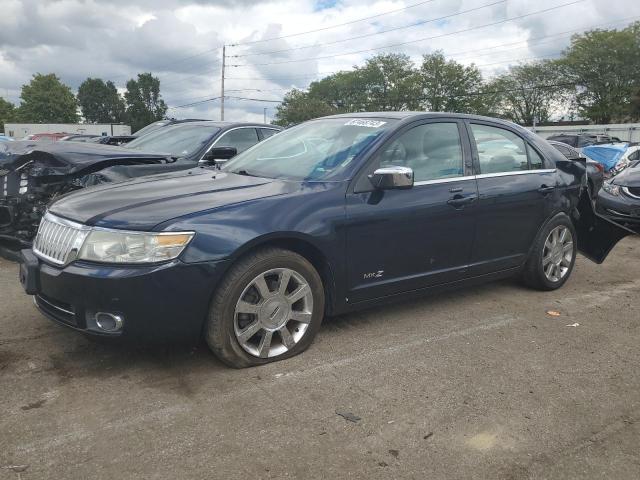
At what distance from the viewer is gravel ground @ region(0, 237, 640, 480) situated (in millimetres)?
2471

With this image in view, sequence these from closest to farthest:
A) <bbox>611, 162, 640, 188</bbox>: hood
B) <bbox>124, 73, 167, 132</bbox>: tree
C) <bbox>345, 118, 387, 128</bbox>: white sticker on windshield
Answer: <bbox>345, 118, 387, 128</bbox>: white sticker on windshield, <bbox>611, 162, 640, 188</bbox>: hood, <bbox>124, 73, 167, 132</bbox>: tree

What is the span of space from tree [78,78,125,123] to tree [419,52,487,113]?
54.8 metres

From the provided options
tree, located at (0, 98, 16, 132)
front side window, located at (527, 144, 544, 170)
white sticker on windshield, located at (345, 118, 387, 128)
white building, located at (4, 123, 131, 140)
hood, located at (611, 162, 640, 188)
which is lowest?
hood, located at (611, 162, 640, 188)

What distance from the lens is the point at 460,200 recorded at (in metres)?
4.23

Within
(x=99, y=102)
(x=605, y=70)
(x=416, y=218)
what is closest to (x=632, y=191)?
(x=416, y=218)

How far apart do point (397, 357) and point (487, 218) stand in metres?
1.47

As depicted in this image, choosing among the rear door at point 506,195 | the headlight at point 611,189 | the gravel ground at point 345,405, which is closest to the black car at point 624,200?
the headlight at point 611,189

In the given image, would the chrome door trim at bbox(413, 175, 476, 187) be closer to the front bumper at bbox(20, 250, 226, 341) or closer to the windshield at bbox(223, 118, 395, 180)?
the windshield at bbox(223, 118, 395, 180)

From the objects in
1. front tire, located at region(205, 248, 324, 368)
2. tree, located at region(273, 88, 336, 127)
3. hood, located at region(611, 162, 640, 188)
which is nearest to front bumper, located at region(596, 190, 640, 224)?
hood, located at region(611, 162, 640, 188)

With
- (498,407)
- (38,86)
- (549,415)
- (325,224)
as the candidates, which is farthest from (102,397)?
(38,86)

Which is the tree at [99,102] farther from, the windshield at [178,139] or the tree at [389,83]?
the windshield at [178,139]

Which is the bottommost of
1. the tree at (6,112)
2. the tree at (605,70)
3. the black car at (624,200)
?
the black car at (624,200)

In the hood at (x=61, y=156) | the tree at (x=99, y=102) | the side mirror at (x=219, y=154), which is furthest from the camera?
the tree at (x=99, y=102)

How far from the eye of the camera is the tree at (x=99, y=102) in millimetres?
99562
